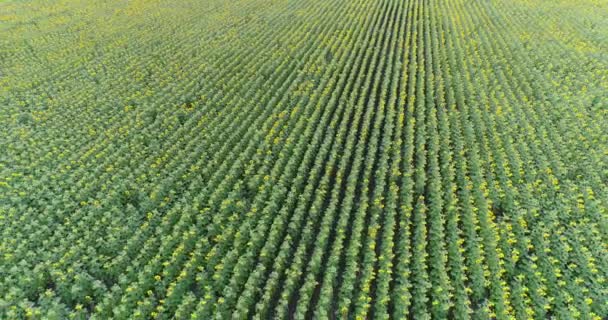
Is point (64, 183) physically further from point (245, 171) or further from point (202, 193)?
point (245, 171)

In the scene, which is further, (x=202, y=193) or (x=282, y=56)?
(x=282, y=56)

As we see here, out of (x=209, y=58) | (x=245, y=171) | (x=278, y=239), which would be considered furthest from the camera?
(x=209, y=58)

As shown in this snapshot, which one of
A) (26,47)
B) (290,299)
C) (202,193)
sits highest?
(26,47)

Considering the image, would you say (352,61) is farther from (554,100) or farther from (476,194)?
(476,194)

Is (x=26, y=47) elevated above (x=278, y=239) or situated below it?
above

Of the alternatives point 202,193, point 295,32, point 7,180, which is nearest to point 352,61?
point 295,32

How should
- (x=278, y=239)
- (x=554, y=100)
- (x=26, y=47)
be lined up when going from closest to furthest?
(x=278, y=239)
(x=554, y=100)
(x=26, y=47)
